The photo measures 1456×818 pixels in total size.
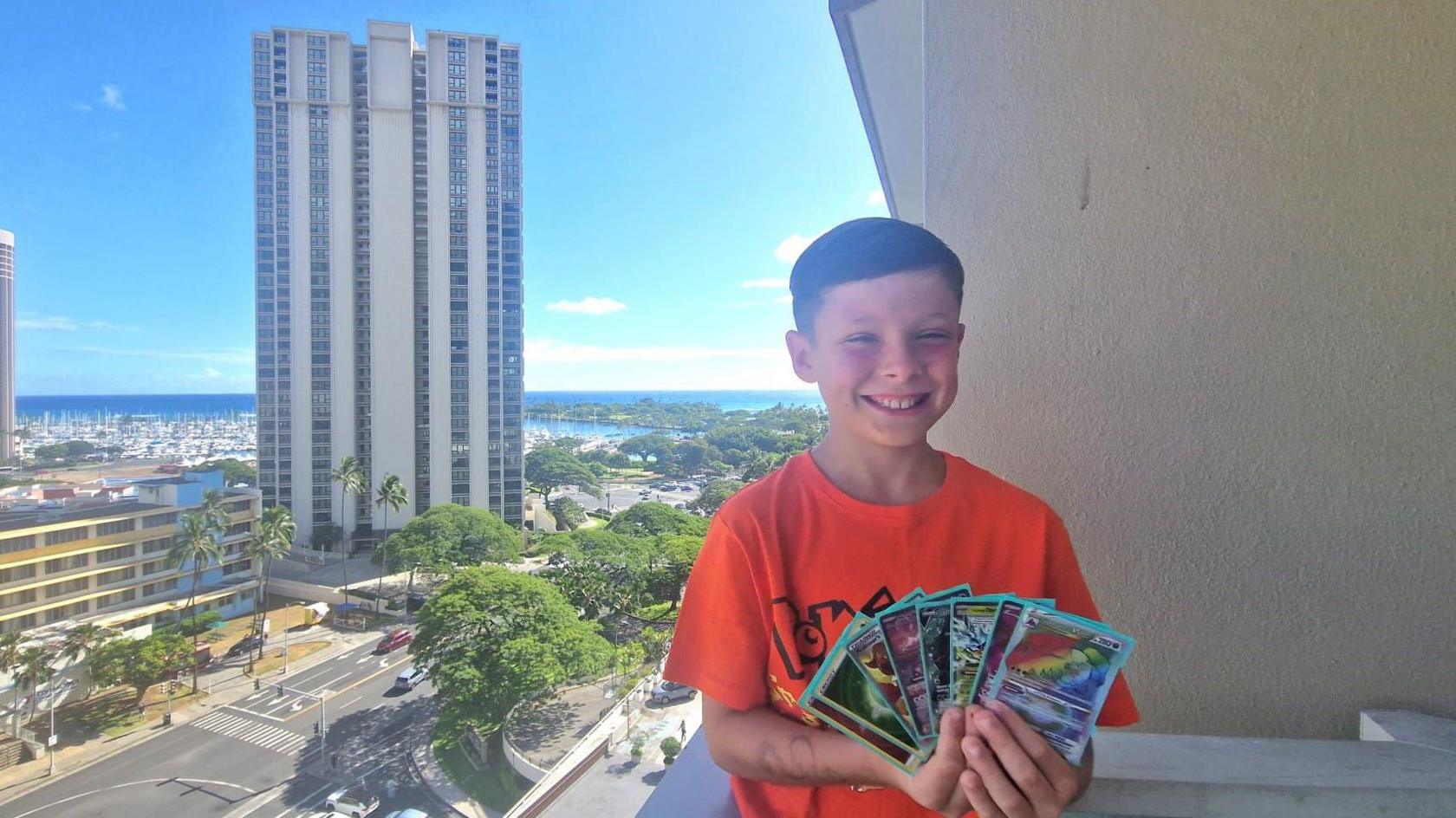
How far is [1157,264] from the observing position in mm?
1003

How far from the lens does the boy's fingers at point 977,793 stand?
1.50 ft

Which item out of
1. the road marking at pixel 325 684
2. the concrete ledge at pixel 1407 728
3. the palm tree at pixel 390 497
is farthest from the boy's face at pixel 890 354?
the palm tree at pixel 390 497

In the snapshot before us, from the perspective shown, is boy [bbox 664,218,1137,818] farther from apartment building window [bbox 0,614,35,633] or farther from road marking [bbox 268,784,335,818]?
apartment building window [bbox 0,614,35,633]

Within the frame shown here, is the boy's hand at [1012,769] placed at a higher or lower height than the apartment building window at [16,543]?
higher

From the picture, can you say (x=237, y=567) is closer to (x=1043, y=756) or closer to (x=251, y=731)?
(x=251, y=731)

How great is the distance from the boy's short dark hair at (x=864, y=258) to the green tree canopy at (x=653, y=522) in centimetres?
1600

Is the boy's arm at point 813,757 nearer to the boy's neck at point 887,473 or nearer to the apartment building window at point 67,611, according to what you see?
the boy's neck at point 887,473

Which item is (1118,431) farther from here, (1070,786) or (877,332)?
(1070,786)

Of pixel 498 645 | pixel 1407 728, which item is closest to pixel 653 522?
pixel 498 645

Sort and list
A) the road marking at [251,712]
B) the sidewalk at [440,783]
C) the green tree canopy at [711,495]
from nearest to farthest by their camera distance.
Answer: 1. the sidewalk at [440,783]
2. the road marking at [251,712]
3. the green tree canopy at [711,495]

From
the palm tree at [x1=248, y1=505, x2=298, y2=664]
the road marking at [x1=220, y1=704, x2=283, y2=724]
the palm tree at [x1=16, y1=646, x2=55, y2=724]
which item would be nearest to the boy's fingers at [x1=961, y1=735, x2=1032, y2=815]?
the palm tree at [x1=16, y1=646, x2=55, y2=724]

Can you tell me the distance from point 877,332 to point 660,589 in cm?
1354

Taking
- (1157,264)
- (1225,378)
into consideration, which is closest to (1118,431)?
(1225,378)

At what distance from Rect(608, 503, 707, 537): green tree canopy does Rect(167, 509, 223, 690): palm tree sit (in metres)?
9.31
